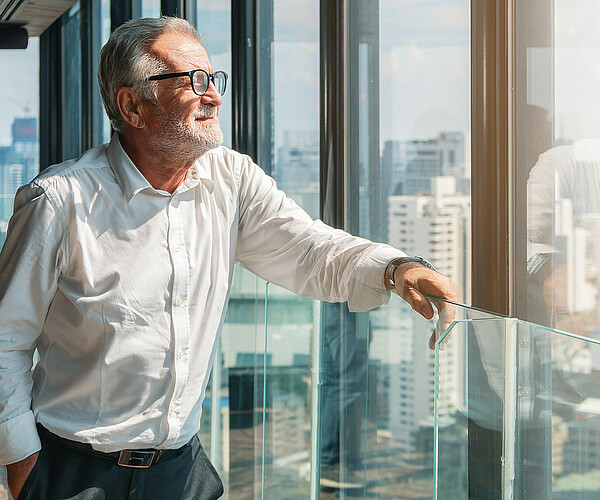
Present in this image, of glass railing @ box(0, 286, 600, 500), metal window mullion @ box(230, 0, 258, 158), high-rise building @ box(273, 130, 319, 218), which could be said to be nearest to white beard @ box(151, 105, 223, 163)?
glass railing @ box(0, 286, 600, 500)

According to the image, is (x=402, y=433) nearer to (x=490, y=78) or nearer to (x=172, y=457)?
(x=172, y=457)

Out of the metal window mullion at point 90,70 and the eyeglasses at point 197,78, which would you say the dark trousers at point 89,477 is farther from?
the metal window mullion at point 90,70

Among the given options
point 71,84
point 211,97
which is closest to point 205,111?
point 211,97

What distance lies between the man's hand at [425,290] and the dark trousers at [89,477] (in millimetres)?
685

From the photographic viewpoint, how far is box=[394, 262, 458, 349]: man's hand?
1340mm

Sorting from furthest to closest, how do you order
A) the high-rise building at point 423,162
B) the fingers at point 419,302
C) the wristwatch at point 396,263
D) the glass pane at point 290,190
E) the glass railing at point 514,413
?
the glass pane at point 290,190
the high-rise building at point 423,162
the wristwatch at point 396,263
the fingers at point 419,302
the glass railing at point 514,413

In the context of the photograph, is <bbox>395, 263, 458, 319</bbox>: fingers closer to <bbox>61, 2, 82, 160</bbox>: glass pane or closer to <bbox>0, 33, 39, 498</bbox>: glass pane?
<bbox>61, 2, 82, 160</bbox>: glass pane

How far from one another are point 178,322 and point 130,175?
34cm

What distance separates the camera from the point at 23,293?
1.59m

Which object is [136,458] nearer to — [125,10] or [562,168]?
[562,168]

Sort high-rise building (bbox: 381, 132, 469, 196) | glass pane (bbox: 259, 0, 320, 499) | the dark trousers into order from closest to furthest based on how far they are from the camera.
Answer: the dark trousers → high-rise building (bbox: 381, 132, 469, 196) → glass pane (bbox: 259, 0, 320, 499)

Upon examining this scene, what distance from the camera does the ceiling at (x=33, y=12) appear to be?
5.81 meters

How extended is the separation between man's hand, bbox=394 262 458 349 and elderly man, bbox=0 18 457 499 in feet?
0.12

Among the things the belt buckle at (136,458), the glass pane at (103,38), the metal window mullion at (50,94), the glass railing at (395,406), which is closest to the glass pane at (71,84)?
the metal window mullion at (50,94)
